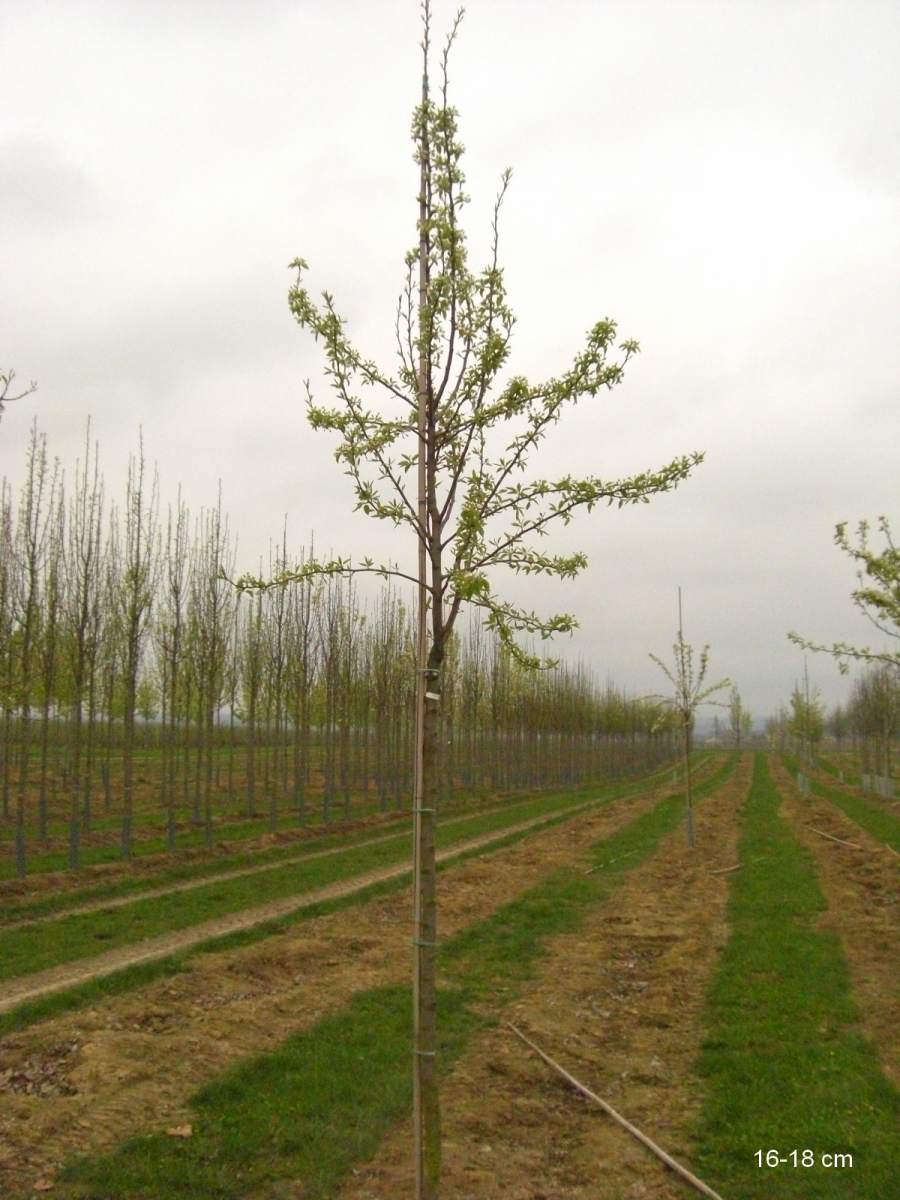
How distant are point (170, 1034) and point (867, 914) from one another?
28.0 ft

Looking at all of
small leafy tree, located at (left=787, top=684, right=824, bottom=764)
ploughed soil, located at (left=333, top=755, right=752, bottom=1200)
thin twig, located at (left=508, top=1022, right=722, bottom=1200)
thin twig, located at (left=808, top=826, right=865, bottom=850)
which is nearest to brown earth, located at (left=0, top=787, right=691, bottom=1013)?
ploughed soil, located at (left=333, top=755, right=752, bottom=1200)

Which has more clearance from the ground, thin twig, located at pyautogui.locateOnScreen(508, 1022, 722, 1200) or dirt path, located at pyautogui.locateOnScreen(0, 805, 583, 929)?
thin twig, located at pyautogui.locateOnScreen(508, 1022, 722, 1200)

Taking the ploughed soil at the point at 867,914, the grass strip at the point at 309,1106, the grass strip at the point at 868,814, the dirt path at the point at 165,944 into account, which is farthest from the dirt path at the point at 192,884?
the grass strip at the point at 868,814

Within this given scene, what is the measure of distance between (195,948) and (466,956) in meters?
2.79

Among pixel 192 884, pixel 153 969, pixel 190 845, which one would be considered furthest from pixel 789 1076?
pixel 190 845

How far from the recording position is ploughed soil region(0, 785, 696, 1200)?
519cm

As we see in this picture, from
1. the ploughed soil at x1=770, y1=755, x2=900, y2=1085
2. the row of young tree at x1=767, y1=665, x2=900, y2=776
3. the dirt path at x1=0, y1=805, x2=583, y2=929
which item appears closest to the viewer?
the ploughed soil at x1=770, y1=755, x2=900, y2=1085

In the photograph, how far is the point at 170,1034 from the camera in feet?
22.0

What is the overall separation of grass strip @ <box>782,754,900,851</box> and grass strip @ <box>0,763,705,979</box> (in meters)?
9.36

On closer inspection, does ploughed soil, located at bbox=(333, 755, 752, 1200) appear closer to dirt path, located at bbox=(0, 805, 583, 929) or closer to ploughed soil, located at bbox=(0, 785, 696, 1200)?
ploughed soil, located at bbox=(0, 785, 696, 1200)

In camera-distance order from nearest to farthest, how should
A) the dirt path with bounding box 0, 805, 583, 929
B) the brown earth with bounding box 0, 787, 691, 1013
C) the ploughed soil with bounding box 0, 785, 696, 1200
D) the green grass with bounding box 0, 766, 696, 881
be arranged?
1. the ploughed soil with bounding box 0, 785, 696, 1200
2. the brown earth with bounding box 0, 787, 691, 1013
3. the dirt path with bounding box 0, 805, 583, 929
4. the green grass with bounding box 0, 766, 696, 881

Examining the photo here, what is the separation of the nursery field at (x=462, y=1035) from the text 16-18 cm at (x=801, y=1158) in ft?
0.06

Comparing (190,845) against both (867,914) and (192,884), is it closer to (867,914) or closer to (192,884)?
(192,884)

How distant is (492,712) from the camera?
3566cm
